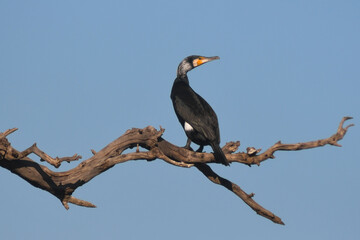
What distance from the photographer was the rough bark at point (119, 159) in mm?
5316

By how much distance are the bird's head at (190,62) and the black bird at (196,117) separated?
A: 442mm

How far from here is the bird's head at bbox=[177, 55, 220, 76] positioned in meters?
7.65

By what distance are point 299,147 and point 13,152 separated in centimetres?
282

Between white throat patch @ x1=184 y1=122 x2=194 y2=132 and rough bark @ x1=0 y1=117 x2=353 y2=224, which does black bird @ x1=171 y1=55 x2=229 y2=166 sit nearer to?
→ white throat patch @ x1=184 y1=122 x2=194 y2=132

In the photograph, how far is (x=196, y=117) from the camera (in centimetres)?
647

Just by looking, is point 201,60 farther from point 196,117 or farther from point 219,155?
point 219,155

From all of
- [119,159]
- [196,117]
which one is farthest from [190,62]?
[119,159]

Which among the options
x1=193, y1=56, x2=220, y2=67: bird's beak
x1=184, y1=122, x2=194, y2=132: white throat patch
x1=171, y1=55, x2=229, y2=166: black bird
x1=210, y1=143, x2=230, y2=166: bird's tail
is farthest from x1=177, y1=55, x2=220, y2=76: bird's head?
x1=210, y1=143, x2=230, y2=166: bird's tail

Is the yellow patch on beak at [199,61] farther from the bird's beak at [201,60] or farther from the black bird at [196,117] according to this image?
the black bird at [196,117]

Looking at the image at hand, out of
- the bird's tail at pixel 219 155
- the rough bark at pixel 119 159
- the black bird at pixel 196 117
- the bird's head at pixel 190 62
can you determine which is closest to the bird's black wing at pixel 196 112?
the black bird at pixel 196 117

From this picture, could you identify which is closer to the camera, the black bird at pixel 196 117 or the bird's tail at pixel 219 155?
the bird's tail at pixel 219 155

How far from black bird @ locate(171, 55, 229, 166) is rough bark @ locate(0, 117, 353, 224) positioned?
1.08 ft

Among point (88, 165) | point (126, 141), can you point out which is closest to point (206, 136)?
point (126, 141)

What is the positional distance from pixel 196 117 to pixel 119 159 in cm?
137
